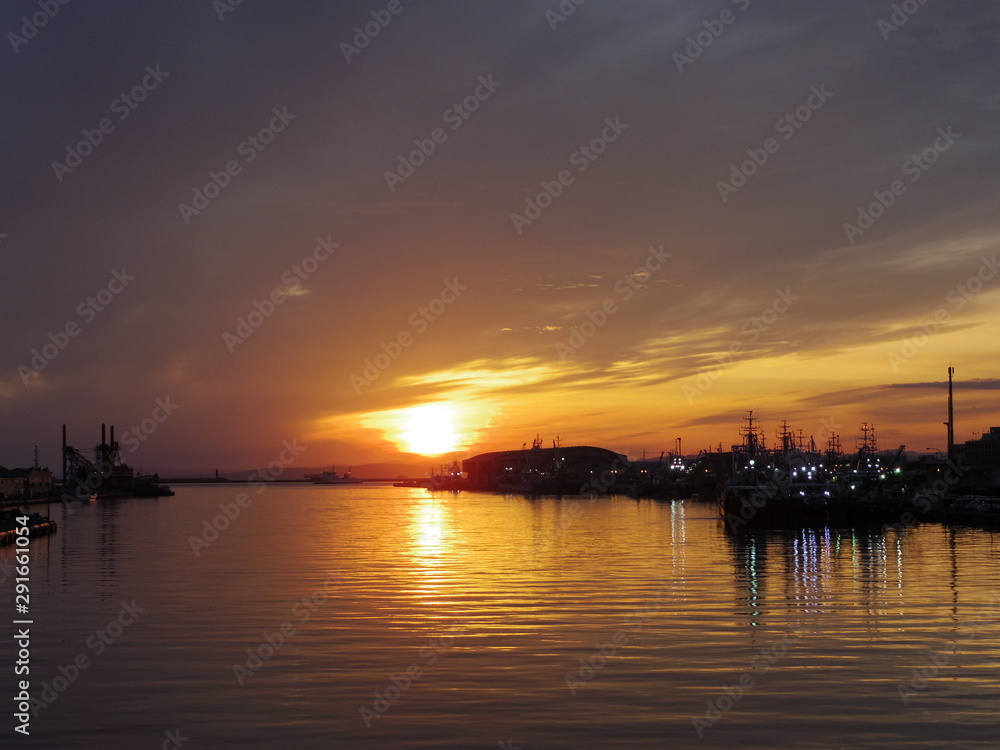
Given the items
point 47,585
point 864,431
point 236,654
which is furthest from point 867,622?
point 864,431

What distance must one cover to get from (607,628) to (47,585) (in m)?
28.7

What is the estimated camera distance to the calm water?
64.0 ft

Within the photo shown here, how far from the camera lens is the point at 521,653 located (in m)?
26.9

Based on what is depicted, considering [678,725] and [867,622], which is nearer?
[678,725]

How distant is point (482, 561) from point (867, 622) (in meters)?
29.2

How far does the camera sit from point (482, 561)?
5775 centimetres

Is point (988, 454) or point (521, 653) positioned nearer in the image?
point (521, 653)

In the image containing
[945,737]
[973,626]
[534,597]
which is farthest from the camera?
[534,597]

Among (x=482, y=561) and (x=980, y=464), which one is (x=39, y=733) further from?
(x=980, y=464)

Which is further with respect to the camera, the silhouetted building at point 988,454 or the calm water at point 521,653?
the silhouetted building at point 988,454

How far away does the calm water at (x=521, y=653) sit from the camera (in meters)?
19.5

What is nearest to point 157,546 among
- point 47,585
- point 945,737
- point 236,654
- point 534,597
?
point 47,585

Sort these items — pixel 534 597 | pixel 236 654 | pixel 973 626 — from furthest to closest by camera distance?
pixel 534 597, pixel 973 626, pixel 236 654

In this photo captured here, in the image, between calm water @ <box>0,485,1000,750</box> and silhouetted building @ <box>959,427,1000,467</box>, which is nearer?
calm water @ <box>0,485,1000,750</box>
